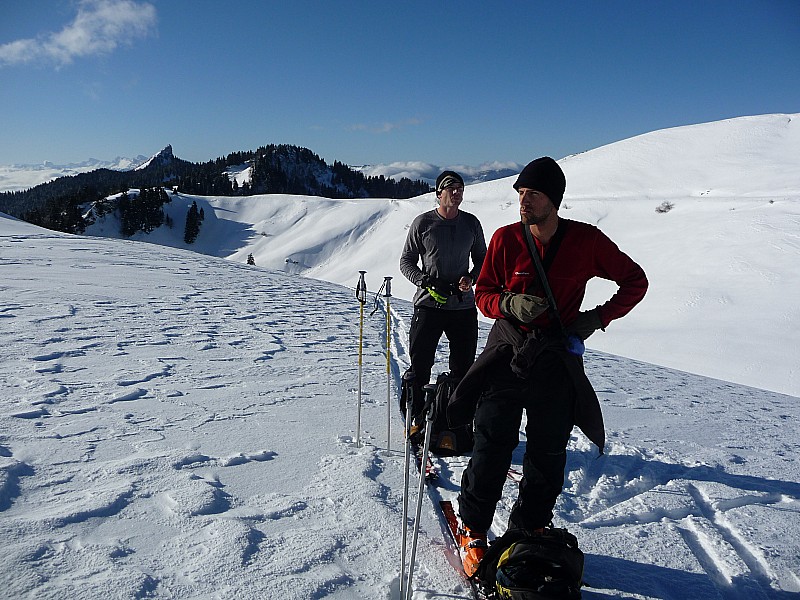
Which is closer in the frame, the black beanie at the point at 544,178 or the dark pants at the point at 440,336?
the black beanie at the point at 544,178

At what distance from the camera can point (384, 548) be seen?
299 centimetres

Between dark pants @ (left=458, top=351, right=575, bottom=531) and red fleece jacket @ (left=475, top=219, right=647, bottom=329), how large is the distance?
0.34m

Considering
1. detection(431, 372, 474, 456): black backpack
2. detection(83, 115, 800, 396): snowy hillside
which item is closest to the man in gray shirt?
detection(431, 372, 474, 456): black backpack

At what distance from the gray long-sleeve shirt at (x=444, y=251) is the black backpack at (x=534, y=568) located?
85.4 inches

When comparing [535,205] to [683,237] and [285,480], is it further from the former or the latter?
[683,237]

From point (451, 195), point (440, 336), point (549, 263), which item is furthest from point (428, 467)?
point (451, 195)

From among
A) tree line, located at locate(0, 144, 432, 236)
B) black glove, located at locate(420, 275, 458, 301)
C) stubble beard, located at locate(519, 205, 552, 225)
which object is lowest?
black glove, located at locate(420, 275, 458, 301)

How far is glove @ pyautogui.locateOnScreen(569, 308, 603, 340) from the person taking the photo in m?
2.72

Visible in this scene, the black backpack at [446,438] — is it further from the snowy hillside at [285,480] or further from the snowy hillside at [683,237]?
the snowy hillside at [683,237]

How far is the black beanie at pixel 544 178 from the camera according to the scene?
2.69 metres

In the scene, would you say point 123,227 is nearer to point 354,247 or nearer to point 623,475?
point 354,247

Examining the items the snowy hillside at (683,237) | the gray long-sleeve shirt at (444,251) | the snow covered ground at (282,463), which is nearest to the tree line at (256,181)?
the snowy hillside at (683,237)

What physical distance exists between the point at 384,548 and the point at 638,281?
7.12 feet

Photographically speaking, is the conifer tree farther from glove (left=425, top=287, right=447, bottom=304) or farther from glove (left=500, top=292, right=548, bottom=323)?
glove (left=500, top=292, right=548, bottom=323)
